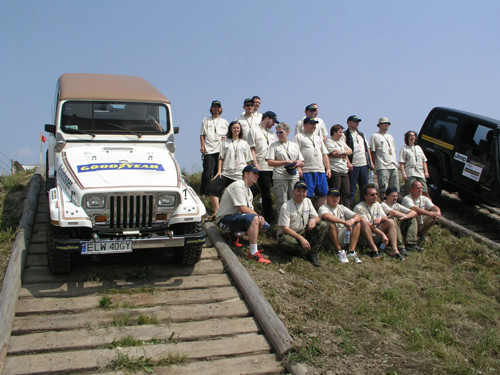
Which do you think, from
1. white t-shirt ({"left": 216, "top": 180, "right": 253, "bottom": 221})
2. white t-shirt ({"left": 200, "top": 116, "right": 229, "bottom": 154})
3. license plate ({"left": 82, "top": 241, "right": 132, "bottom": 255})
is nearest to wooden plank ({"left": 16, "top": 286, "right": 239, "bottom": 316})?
license plate ({"left": 82, "top": 241, "right": 132, "bottom": 255})

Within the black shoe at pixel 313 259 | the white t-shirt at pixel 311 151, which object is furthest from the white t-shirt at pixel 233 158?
the black shoe at pixel 313 259

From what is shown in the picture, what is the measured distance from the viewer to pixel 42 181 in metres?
9.50

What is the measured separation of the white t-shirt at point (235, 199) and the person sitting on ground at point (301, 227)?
0.58 metres

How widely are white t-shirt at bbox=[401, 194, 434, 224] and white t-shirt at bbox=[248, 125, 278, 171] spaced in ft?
8.17

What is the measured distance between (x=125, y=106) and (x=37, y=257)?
247 cm

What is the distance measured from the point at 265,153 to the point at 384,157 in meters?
2.62

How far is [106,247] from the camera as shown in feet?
18.3

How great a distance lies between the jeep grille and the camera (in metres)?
5.76

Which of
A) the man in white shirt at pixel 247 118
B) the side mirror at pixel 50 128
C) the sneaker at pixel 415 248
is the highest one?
the man in white shirt at pixel 247 118

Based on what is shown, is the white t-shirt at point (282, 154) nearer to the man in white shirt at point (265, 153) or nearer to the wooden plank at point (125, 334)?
the man in white shirt at point (265, 153)

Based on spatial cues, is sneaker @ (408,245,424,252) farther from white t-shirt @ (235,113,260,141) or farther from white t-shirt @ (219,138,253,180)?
white t-shirt @ (235,113,260,141)

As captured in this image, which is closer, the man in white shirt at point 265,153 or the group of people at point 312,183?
the group of people at point 312,183

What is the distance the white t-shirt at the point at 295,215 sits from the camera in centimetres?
732

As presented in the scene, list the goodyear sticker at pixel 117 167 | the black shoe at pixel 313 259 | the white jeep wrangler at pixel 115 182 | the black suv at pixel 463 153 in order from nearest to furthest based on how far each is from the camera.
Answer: the white jeep wrangler at pixel 115 182
the goodyear sticker at pixel 117 167
the black shoe at pixel 313 259
the black suv at pixel 463 153
